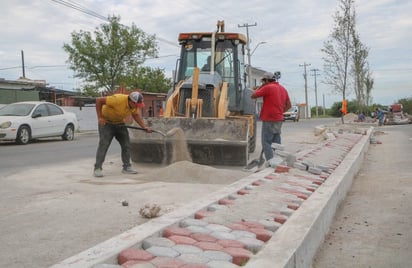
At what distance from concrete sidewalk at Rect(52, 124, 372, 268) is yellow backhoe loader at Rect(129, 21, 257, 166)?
3.04 meters

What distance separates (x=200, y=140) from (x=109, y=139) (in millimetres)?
1826

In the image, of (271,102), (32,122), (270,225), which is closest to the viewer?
(270,225)

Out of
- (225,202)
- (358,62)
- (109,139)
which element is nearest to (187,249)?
(225,202)

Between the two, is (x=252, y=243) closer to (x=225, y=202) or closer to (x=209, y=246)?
(x=209, y=246)

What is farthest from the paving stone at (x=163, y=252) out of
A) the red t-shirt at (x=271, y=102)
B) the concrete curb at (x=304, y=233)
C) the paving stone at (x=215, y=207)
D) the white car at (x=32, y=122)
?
the white car at (x=32, y=122)

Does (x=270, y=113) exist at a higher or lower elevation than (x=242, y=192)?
higher

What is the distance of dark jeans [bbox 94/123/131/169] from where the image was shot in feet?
30.1

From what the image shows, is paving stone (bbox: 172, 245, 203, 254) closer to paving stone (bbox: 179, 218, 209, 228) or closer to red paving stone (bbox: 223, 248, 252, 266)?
red paving stone (bbox: 223, 248, 252, 266)

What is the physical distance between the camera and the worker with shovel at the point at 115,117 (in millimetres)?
8961

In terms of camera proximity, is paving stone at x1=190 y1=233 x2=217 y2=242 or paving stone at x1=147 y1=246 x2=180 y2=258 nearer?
paving stone at x1=147 y1=246 x2=180 y2=258

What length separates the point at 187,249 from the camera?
12.3 feet

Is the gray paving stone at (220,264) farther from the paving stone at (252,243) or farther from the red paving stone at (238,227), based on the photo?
the red paving stone at (238,227)

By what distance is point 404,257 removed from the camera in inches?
182

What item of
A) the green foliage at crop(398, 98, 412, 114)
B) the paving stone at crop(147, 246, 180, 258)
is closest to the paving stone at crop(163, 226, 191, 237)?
the paving stone at crop(147, 246, 180, 258)
